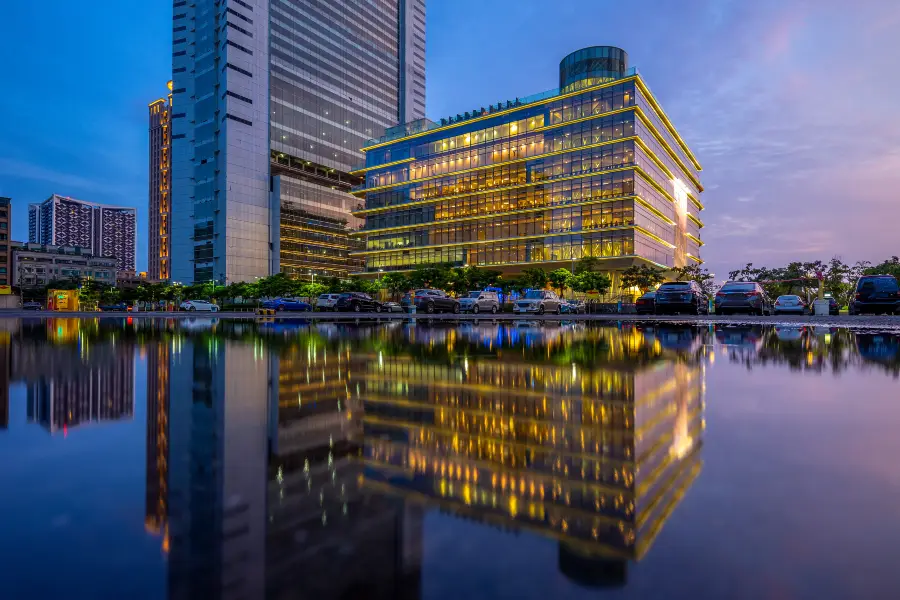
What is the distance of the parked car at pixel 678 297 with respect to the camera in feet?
84.5

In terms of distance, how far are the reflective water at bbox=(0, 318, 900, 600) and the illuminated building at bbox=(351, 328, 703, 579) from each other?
0.02 meters

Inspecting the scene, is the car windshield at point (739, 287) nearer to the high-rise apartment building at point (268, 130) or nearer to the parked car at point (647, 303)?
the parked car at point (647, 303)

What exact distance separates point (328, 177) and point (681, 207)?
79842 millimetres

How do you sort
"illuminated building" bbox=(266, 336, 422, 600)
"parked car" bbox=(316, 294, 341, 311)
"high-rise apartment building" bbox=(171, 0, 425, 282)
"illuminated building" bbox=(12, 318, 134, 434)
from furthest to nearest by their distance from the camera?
"high-rise apartment building" bbox=(171, 0, 425, 282), "parked car" bbox=(316, 294, 341, 311), "illuminated building" bbox=(12, 318, 134, 434), "illuminated building" bbox=(266, 336, 422, 600)

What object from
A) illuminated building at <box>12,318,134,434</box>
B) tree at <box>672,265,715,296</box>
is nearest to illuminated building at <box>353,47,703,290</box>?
tree at <box>672,265,715,296</box>

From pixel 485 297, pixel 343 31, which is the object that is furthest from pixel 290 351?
pixel 343 31

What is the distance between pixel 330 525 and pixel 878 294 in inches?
1276

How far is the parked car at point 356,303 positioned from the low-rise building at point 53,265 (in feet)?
398

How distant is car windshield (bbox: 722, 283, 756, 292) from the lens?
2697 centimetres

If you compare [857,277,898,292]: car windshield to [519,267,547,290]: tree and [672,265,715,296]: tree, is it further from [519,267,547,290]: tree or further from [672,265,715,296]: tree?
[672,265,715,296]: tree

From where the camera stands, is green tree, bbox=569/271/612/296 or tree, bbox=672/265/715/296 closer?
green tree, bbox=569/271/612/296

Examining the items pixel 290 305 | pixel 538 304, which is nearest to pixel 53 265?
pixel 290 305

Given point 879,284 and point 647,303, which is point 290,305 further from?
point 879,284

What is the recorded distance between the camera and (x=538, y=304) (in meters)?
35.4
